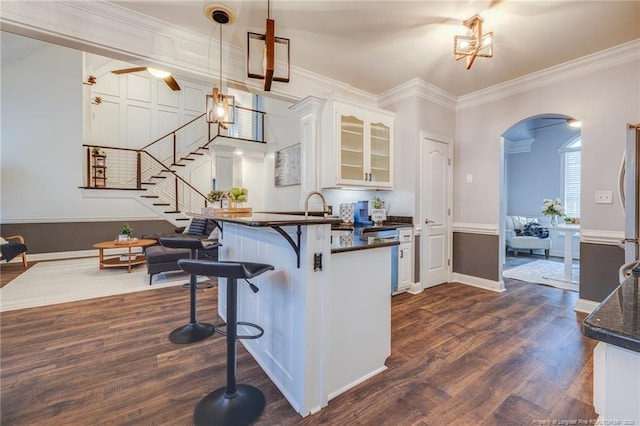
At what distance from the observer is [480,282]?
404 centimetres

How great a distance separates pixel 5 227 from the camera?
5.41m

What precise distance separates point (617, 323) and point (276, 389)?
1.77 metres

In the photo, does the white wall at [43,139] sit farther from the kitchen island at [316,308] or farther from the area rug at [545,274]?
the area rug at [545,274]

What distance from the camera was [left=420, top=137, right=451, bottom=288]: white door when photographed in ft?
12.9

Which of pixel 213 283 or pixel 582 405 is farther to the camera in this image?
pixel 213 283

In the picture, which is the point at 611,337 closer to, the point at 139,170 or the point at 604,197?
the point at 604,197

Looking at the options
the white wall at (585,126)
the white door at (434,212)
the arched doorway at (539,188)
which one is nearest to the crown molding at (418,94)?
the white wall at (585,126)

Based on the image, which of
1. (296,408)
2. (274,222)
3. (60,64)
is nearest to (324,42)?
(274,222)

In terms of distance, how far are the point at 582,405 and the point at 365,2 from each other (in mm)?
3129

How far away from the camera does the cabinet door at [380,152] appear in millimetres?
3875

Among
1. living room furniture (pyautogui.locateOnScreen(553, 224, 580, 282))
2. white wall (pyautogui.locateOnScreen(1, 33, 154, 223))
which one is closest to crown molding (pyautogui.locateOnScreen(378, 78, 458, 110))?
living room furniture (pyautogui.locateOnScreen(553, 224, 580, 282))

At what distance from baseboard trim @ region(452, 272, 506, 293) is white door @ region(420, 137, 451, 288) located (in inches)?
8.0

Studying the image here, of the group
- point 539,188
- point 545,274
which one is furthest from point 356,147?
point 539,188

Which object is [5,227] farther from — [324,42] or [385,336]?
[385,336]
